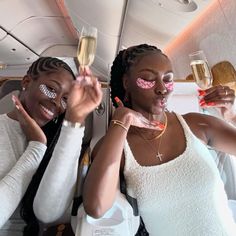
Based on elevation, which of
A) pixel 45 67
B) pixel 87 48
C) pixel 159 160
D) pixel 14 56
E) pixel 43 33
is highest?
pixel 87 48

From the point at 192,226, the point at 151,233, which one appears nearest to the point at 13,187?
the point at 151,233

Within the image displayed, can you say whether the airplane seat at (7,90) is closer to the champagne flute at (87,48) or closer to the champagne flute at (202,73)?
the champagne flute at (87,48)

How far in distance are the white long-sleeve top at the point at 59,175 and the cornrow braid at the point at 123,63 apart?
0.38 meters

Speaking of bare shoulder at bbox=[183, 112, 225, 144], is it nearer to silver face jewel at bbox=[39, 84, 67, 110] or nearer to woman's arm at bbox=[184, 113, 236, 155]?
woman's arm at bbox=[184, 113, 236, 155]

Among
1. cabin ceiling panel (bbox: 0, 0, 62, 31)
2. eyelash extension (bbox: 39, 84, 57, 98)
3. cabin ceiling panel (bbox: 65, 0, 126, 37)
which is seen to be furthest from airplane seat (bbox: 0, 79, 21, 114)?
cabin ceiling panel (bbox: 0, 0, 62, 31)

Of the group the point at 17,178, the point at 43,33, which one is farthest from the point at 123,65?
the point at 43,33

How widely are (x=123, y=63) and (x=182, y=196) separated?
1.99 ft

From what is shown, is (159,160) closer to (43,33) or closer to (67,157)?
(67,157)

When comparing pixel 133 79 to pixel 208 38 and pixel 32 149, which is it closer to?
pixel 32 149

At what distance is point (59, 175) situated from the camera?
896 mm

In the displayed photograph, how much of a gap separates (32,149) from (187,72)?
2.10 m

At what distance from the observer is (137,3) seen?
220cm

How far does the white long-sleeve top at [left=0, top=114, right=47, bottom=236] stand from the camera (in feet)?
3.05

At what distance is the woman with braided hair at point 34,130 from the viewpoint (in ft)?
2.86
